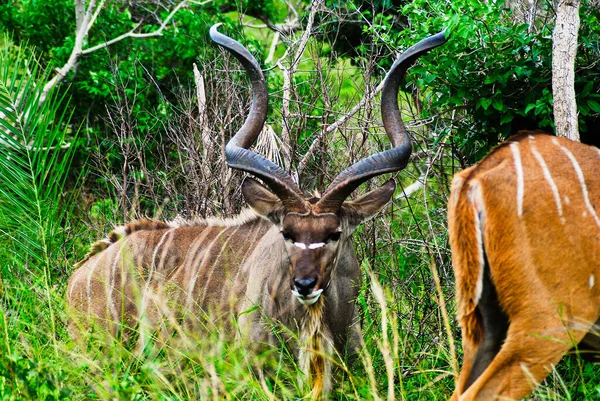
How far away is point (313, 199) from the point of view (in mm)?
3922

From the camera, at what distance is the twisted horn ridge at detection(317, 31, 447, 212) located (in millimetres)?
3760

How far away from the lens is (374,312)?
168 inches

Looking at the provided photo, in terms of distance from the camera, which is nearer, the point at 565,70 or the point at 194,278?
the point at 565,70

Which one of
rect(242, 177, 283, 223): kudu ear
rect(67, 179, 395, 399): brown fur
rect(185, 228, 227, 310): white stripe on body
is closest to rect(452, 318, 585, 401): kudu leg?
rect(67, 179, 395, 399): brown fur

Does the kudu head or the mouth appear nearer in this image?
the mouth

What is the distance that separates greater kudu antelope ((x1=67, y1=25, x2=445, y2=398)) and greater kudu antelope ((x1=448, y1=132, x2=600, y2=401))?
891 millimetres

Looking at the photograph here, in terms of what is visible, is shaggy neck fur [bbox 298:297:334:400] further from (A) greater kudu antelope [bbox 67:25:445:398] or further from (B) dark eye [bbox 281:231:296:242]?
(B) dark eye [bbox 281:231:296:242]

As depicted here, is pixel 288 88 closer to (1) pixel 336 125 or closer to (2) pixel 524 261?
(1) pixel 336 125

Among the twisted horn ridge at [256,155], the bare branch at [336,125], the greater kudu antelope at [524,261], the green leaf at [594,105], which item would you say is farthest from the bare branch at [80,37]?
the greater kudu antelope at [524,261]

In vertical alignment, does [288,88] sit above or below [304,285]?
above

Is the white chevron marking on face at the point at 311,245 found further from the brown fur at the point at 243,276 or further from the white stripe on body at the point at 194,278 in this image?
the white stripe on body at the point at 194,278

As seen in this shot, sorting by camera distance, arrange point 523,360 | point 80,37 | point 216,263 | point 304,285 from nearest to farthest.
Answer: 1. point 523,360
2. point 304,285
3. point 216,263
4. point 80,37

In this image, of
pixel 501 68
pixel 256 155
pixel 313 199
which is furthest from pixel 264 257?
pixel 501 68

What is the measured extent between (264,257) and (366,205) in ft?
1.71
